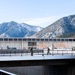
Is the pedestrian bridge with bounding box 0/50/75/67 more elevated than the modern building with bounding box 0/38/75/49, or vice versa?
the modern building with bounding box 0/38/75/49

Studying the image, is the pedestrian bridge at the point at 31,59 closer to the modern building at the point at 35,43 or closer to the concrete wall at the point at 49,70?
the concrete wall at the point at 49,70

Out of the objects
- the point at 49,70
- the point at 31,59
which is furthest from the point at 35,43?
the point at 31,59

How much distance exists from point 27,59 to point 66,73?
9.75m

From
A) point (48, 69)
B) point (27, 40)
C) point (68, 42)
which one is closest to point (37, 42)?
point (27, 40)

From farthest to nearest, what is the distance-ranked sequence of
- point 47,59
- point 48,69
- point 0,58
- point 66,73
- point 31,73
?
point 31,73
point 48,69
point 66,73
point 47,59
point 0,58

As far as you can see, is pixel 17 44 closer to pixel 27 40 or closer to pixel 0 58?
pixel 27 40

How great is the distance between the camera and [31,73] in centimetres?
5628

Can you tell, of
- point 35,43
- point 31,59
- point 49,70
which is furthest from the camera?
point 35,43

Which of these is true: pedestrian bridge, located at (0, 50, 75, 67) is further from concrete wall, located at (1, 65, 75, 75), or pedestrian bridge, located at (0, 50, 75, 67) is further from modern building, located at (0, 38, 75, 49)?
modern building, located at (0, 38, 75, 49)

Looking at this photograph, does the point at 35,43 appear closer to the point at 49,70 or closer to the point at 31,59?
the point at 49,70

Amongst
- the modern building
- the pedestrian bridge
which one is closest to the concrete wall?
the pedestrian bridge

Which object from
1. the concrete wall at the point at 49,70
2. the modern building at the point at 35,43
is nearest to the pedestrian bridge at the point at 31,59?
the concrete wall at the point at 49,70

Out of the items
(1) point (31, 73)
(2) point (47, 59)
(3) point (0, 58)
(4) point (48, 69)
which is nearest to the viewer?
(3) point (0, 58)

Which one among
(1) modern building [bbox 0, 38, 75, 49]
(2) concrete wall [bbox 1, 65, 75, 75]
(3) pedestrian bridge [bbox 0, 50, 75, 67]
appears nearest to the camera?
(3) pedestrian bridge [bbox 0, 50, 75, 67]
